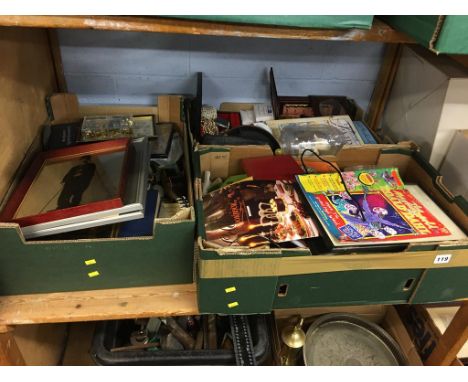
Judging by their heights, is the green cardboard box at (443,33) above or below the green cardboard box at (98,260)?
above

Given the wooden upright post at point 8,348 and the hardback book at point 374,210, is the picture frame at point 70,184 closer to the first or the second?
the wooden upright post at point 8,348

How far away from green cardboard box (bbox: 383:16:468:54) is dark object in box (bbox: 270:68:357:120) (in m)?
0.54

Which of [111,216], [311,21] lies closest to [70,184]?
[111,216]

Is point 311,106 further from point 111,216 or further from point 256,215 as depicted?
point 111,216

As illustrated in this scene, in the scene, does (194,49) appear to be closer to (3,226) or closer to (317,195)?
(317,195)

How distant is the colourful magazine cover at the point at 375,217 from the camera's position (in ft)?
2.87

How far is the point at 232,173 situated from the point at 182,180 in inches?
5.9

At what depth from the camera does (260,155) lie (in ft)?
3.64

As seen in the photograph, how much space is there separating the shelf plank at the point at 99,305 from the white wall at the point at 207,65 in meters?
0.67

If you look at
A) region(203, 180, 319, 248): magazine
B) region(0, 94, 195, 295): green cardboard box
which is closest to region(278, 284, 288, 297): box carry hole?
region(203, 180, 319, 248): magazine

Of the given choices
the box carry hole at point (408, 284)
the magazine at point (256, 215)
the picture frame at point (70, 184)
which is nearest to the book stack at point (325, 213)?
the magazine at point (256, 215)

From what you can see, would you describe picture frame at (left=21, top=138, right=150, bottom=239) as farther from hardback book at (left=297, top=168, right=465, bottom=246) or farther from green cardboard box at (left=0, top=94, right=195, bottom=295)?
hardback book at (left=297, top=168, right=465, bottom=246)

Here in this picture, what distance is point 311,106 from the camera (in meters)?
1.36

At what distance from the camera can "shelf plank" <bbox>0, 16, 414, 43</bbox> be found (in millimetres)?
760
